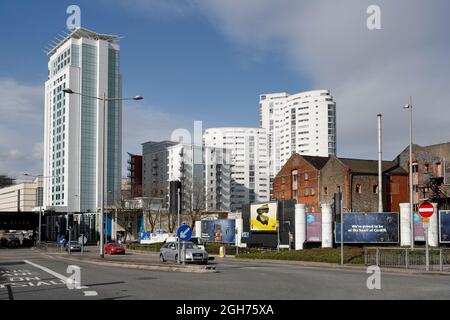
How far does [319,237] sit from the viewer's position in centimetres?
4981

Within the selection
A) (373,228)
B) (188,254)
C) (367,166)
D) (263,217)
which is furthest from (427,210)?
(367,166)

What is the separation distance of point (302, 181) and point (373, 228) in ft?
107

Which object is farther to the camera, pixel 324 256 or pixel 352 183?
pixel 352 183

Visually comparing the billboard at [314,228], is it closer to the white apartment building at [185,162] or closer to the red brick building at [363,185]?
the red brick building at [363,185]

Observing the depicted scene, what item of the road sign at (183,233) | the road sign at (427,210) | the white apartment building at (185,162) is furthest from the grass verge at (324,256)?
the white apartment building at (185,162)

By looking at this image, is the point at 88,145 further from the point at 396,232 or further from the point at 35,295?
the point at 35,295

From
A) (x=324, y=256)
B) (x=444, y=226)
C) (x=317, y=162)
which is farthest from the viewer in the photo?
(x=317, y=162)

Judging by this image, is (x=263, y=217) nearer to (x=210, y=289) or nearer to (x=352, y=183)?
(x=352, y=183)

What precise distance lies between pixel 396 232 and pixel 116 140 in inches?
4856

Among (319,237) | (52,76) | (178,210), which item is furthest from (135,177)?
(178,210)

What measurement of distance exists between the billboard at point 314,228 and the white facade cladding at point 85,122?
10680cm

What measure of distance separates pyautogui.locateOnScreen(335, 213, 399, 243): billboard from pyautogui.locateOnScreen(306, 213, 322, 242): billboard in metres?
3.82

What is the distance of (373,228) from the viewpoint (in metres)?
46.3

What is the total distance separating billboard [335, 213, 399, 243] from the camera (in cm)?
4622
